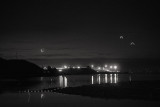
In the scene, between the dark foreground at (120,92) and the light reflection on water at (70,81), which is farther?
the light reflection on water at (70,81)

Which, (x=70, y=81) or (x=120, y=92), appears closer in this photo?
(x=120, y=92)

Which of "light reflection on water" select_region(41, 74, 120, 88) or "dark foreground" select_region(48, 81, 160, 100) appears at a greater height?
"dark foreground" select_region(48, 81, 160, 100)

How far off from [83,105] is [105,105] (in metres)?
2.57

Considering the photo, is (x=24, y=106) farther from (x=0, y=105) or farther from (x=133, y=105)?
(x=133, y=105)

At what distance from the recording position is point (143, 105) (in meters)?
30.8

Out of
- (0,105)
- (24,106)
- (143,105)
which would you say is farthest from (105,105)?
(0,105)

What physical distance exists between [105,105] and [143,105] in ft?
14.2

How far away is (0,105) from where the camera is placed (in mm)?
31625

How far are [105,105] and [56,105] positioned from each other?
5.73 metres

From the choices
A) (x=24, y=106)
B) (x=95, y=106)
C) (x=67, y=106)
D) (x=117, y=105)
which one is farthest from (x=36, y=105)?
(x=117, y=105)

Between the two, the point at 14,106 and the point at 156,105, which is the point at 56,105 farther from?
the point at 156,105

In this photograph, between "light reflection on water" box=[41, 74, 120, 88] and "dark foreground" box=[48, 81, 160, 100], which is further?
"light reflection on water" box=[41, 74, 120, 88]

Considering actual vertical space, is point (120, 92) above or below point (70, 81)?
above

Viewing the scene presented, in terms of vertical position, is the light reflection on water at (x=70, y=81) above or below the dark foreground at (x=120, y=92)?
below
